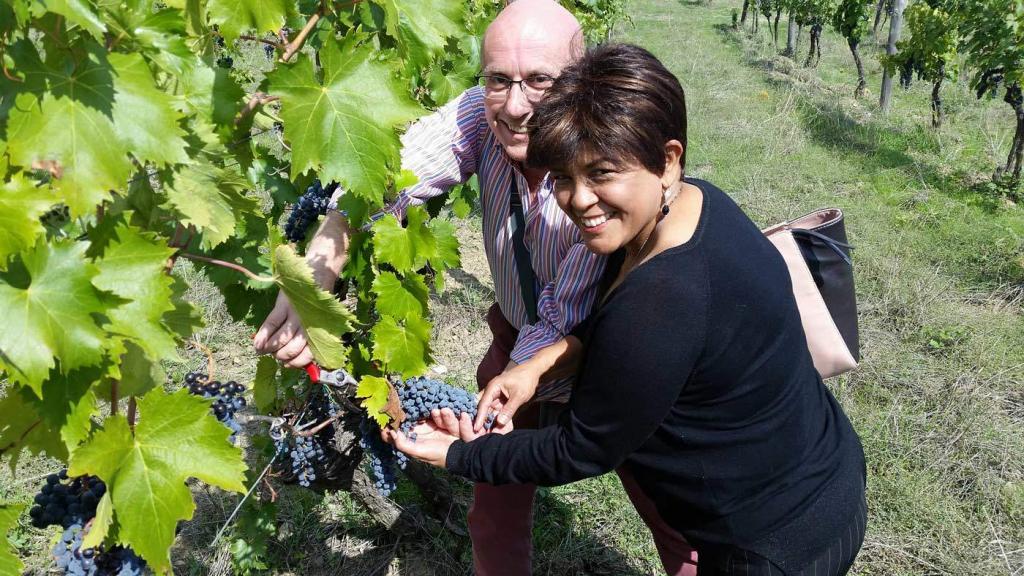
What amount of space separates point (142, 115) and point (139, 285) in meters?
0.27

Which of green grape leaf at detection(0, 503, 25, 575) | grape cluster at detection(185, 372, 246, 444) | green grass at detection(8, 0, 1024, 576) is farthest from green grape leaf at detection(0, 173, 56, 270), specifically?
green grass at detection(8, 0, 1024, 576)

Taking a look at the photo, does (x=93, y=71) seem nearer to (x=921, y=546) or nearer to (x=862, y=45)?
(x=921, y=546)

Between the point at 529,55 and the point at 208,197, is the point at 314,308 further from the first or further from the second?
the point at 529,55

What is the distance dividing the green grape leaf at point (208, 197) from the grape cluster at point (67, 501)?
0.57m

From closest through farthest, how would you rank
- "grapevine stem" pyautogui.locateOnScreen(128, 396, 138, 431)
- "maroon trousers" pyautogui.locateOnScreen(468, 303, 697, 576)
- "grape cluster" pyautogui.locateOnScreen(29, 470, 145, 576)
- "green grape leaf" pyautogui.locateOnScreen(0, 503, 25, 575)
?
"green grape leaf" pyautogui.locateOnScreen(0, 503, 25, 575) < "grapevine stem" pyautogui.locateOnScreen(128, 396, 138, 431) < "grape cluster" pyautogui.locateOnScreen(29, 470, 145, 576) < "maroon trousers" pyautogui.locateOnScreen(468, 303, 697, 576)

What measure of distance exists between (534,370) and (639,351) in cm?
42

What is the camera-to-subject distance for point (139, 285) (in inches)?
48.6

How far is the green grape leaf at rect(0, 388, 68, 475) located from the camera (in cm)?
136

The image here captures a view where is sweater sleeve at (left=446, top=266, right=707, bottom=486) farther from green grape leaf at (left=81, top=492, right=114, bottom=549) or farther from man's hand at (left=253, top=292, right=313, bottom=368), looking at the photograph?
green grape leaf at (left=81, top=492, right=114, bottom=549)

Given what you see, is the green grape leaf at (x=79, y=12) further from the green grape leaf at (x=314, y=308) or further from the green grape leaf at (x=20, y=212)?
the green grape leaf at (x=314, y=308)

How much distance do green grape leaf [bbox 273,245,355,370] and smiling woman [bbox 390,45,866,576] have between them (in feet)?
1.26

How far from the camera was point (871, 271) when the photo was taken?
572cm

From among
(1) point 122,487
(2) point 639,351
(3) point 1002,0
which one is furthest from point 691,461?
(3) point 1002,0

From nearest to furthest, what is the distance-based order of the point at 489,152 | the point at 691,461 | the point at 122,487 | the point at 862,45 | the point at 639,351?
the point at 122,487
the point at 639,351
the point at 691,461
the point at 489,152
the point at 862,45
